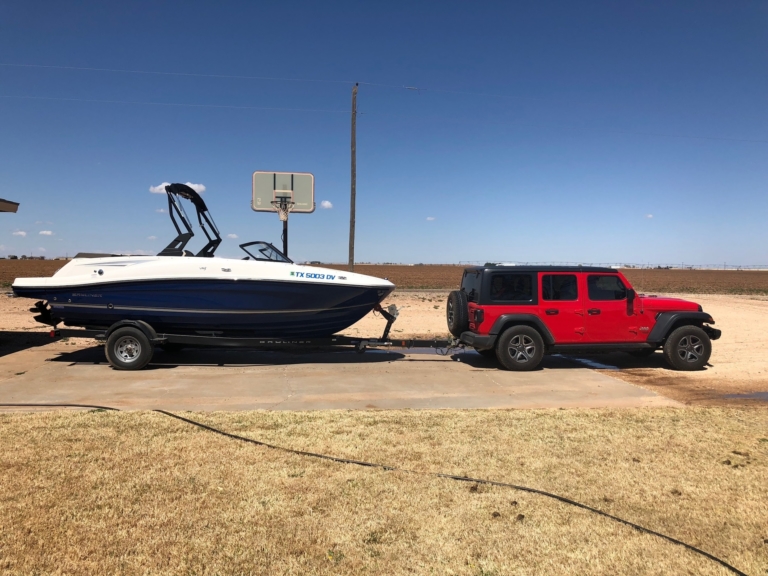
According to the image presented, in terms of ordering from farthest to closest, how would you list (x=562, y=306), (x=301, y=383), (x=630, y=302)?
(x=630, y=302) < (x=562, y=306) < (x=301, y=383)

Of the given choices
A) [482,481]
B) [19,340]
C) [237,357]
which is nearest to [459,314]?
[237,357]

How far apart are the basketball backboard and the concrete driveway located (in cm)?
630

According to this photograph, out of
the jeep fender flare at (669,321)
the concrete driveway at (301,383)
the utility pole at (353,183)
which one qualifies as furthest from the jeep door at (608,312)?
the utility pole at (353,183)

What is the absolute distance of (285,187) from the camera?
15.2m

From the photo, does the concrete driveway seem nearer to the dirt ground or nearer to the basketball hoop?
the dirt ground

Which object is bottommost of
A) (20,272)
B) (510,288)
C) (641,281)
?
(510,288)

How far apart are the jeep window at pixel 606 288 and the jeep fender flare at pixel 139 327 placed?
7215 millimetres

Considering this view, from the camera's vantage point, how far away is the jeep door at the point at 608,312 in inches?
343

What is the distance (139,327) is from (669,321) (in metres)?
8.84

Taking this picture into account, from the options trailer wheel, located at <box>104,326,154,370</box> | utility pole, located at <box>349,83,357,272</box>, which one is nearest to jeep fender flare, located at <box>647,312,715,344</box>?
trailer wheel, located at <box>104,326,154,370</box>

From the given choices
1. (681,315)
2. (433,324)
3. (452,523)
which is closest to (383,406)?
(452,523)

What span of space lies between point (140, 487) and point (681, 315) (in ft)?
28.2

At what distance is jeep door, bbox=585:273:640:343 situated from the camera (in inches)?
343

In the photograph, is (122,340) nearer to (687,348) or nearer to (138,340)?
(138,340)
